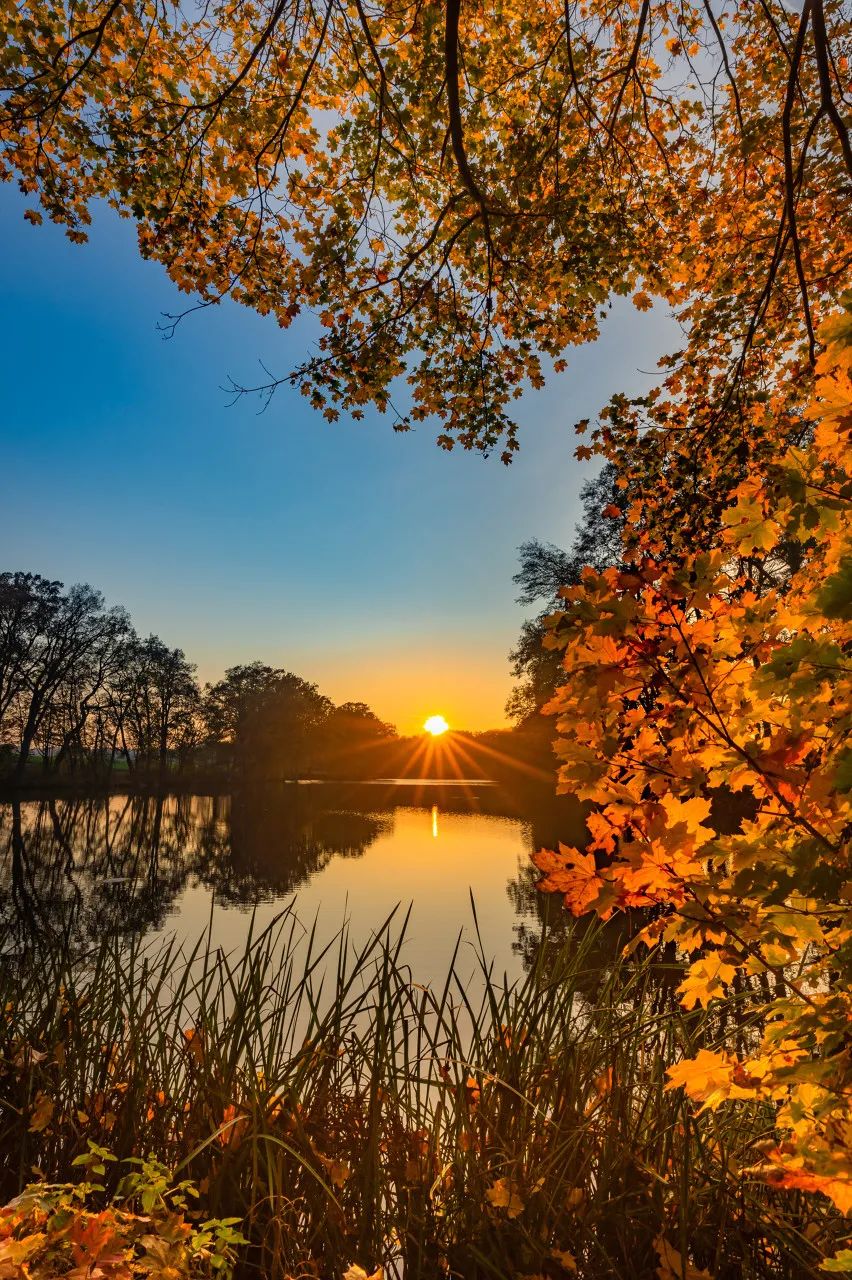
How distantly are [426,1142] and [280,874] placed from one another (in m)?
14.0

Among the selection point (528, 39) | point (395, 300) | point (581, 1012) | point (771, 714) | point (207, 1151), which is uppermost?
point (528, 39)

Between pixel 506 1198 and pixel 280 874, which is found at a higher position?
pixel 506 1198

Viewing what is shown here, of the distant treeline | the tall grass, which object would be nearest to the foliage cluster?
the tall grass

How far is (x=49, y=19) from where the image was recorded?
150 inches

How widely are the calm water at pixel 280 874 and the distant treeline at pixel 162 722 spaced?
23.4 feet

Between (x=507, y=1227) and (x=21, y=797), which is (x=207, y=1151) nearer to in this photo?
(x=507, y=1227)

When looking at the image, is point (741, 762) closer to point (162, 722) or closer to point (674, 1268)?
point (674, 1268)

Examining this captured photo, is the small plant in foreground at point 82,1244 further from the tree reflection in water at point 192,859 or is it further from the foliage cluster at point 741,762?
the tree reflection in water at point 192,859

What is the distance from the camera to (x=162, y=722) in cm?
4872

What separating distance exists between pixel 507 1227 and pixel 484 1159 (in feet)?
1.02

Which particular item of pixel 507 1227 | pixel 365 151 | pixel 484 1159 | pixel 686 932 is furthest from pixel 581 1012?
pixel 365 151

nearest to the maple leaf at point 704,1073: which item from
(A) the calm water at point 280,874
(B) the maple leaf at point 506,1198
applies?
(B) the maple leaf at point 506,1198

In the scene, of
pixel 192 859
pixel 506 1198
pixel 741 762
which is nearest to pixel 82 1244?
pixel 506 1198

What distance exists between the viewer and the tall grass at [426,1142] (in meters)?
1.87
